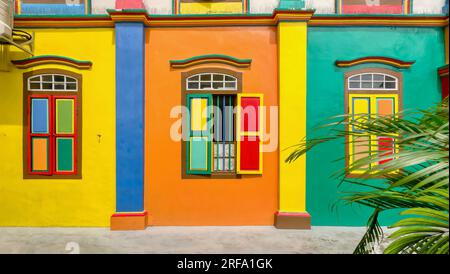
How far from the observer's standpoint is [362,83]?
524 cm

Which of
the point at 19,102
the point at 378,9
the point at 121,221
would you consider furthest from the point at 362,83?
the point at 19,102

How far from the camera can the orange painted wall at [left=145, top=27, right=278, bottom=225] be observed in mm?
5234

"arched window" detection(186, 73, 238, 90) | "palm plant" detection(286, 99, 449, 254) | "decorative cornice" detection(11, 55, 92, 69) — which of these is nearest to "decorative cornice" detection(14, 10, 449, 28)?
"decorative cornice" detection(11, 55, 92, 69)

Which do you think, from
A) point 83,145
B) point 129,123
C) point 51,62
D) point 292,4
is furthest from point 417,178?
point 51,62

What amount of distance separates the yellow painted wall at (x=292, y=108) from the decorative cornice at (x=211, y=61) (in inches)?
→ 28.6

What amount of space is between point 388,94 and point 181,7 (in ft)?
13.7

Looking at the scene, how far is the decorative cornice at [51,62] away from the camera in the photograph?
204 inches

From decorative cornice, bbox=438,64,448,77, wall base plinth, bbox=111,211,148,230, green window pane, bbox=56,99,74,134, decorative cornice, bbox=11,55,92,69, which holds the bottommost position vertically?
wall base plinth, bbox=111,211,148,230

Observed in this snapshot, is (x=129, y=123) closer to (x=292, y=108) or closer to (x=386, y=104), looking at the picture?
(x=292, y=108)

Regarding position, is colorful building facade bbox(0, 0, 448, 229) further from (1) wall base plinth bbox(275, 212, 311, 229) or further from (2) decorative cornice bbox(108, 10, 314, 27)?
(1) wall base plinth bbox(275, 212, 311, 229)

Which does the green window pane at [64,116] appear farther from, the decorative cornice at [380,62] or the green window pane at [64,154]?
the decorative cornice at [380,62]

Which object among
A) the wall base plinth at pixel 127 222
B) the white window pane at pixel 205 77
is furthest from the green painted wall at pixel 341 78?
the wall base plinth at pixel 127 222

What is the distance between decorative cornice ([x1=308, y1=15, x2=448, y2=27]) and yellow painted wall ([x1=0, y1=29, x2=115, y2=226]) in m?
3.97

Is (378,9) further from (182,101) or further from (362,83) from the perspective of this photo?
(182,101)
